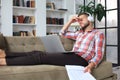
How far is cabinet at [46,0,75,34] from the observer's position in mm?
6277

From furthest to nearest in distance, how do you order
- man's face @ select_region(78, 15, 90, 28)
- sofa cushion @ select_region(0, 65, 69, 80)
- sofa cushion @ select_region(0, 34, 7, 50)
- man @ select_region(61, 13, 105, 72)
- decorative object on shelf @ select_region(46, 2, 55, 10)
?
decorative object on shelf @ select_region(46, 2, 55, 10)
man's face @ select_region(78, 15, 90, 28)
sofa cushion @ select_region(0, 34, 7, 50)
man @ select_region(61, 13, 105, 72)
sofa cushion @ select_region(0, 65, 69, 80)

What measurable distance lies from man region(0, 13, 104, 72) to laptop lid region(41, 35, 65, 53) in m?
0.19

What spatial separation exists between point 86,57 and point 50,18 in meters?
3.98

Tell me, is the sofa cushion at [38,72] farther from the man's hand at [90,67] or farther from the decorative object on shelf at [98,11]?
the decorative object on shelf at [98,11]

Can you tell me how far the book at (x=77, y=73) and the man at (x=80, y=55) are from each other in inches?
1.8

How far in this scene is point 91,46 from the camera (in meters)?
2.48

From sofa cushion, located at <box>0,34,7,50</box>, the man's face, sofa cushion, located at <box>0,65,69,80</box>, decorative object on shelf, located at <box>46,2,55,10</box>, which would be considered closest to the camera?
sofa cushion, located at <box>0,65,69,80</box>

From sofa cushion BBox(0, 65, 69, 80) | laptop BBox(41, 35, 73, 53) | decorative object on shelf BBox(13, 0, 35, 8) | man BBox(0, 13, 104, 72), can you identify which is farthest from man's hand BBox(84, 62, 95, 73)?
decorative object on shelf BBox(13, 0, 35, 8)

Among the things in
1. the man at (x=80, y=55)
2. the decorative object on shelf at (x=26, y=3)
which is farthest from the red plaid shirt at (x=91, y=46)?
the decorative object on shelf at (x=26, y=3)

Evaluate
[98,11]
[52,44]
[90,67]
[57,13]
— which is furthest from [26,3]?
[90,67]

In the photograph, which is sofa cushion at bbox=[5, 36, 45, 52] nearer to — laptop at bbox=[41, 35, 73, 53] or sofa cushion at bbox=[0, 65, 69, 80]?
laptop at bbox=[41, 35, 73, 53]

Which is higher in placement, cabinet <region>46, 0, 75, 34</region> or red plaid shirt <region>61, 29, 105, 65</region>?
cabinet <region>46, 0, 75, 34</region>

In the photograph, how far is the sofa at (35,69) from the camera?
192 centimetres

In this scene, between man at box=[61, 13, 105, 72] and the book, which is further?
A: man at box=[61, 13, 105, 72]
